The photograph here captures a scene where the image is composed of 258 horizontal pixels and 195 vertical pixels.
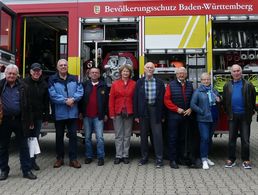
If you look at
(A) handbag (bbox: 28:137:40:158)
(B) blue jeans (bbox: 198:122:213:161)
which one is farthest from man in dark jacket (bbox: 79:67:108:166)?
(B) blue jeans (bbox: 198:122:213:161)

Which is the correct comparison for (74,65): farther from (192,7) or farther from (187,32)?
(192,7)

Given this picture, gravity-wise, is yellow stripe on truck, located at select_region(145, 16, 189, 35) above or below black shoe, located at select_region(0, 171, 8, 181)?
above

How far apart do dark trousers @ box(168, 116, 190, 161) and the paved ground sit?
253 millimetres

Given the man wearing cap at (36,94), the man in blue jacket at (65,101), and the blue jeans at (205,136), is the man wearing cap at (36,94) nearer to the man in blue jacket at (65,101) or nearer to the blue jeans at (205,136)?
the man in blue jacket at (65,101)

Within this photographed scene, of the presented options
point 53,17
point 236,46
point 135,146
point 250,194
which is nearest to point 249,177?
point 250,194

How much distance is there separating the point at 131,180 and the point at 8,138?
6.64 feet

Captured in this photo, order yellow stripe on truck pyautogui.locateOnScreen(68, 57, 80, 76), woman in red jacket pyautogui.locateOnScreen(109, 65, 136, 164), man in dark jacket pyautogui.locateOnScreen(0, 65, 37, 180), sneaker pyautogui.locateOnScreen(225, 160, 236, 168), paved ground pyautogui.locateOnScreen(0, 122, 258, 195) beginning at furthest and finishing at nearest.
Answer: yellow stripe on truck pyautogui.locateOnScreen(68, 57, 80, 76) → woman in red jacket pyautogui.locateOnScreen(109, 65, 136, 164) → sneaker pyautogui.locateOnScreen(225, 160, 236, 168) → man in dark jacket pyautogui.locateOnScreen(0, 65, 37, 180) → paved ground pyautogui.locateOnScreen(0, 122, 258, 195)

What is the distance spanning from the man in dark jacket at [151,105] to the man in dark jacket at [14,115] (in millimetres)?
1904

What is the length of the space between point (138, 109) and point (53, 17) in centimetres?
278

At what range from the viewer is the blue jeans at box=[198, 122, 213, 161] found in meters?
6.94

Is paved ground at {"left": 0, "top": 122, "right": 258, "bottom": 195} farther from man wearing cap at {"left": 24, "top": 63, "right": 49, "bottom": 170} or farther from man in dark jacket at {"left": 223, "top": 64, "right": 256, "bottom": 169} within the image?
man wearing cap at {"left": 24, "top": 63, "right": 49, "bottom": 170}

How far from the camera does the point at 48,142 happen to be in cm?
999

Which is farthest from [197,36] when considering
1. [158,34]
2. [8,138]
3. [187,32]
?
[8,138]

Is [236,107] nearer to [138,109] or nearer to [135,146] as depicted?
[138,109]
